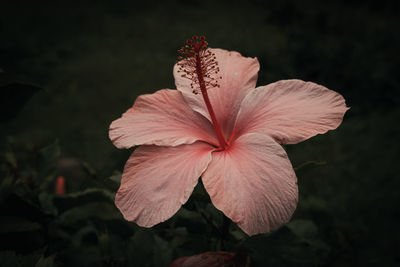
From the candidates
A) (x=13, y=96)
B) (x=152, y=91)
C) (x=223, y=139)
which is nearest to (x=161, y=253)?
(x=223, y=139)

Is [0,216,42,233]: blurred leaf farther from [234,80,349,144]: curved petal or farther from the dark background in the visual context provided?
[234,80,349,144]: curved petal

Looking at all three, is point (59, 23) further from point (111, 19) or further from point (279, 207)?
point (279, 207)

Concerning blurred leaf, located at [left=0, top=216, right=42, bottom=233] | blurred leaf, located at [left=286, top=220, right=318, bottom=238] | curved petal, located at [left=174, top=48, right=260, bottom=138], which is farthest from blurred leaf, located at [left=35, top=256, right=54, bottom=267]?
blurred leaf, located at [left=286, top=220, right=318, bottom=238]

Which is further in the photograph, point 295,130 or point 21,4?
point 21,4

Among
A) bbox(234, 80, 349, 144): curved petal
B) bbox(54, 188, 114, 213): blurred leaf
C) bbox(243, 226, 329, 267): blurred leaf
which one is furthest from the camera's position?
bbox(54, 188, 114, 213): blurred leaf

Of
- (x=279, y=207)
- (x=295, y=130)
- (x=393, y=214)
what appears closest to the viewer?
(x=279, y=207)

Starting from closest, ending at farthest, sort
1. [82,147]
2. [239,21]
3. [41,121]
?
[82,147], [41,121], [239,21]

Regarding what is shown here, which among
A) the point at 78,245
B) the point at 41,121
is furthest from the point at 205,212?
the point at 41,121

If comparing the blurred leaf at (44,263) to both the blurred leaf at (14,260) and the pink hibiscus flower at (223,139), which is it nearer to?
the blurred leaf at (14,260)
